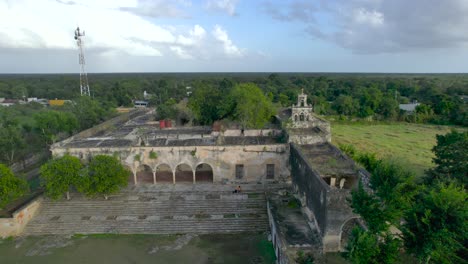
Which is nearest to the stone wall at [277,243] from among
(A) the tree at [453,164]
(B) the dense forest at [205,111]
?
(A) the tree at [453,164]

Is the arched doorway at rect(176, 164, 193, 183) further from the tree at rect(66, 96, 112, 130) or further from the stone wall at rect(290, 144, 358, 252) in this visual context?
the tree at rect(66, 96, 112, 130)

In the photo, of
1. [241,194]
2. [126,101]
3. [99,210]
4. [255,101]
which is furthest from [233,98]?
[126,101]

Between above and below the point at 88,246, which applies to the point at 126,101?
above

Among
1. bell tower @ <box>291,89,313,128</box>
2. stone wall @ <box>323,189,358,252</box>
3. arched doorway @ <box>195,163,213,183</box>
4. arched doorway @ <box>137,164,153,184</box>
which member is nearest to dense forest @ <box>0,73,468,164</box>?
bell tower @ <box>291,89,313,128</box>

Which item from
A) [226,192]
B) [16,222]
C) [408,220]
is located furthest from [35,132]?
[408,220]

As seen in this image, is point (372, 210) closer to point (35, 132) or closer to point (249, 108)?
point (249, 108)

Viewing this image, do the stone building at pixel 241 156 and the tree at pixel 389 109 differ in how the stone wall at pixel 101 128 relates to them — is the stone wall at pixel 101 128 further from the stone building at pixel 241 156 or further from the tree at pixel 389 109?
the tree at pixel 389 109

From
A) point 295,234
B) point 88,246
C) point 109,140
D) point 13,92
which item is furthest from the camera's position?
point 13,92

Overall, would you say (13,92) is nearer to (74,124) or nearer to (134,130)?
(74,124)
